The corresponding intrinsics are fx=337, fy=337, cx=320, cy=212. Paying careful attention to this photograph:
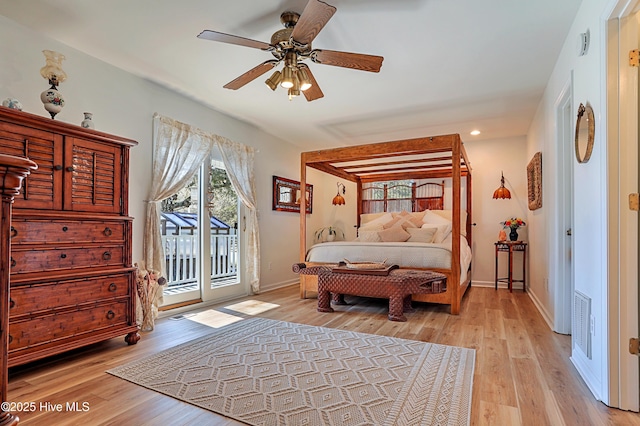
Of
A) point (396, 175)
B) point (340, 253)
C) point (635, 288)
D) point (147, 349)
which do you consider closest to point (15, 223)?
point (147, 349)

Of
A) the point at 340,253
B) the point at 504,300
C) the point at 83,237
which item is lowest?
the point at 504,300

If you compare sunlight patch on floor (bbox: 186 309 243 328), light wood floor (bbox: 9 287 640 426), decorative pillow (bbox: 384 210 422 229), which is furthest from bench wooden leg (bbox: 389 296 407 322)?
decorative pillow (bbox: 384 210 422 229)

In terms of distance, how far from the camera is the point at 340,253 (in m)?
4.55

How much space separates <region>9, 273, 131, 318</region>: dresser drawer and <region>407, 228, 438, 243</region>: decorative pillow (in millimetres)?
3830

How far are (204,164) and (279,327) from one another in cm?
235

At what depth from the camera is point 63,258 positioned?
8.00 ft

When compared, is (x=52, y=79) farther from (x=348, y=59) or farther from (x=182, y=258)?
(x=182, y=258)

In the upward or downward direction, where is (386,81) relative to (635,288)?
upward

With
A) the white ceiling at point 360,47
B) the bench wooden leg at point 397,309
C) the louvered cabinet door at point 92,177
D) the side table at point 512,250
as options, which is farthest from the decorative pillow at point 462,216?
the louvered cabinet door at point 92,177

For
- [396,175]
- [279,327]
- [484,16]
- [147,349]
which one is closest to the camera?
[484,16]

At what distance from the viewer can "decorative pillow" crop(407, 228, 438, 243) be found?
507 cm


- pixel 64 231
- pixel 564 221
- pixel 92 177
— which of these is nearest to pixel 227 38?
pixel 92 177

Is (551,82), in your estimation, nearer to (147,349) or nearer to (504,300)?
(504,300)

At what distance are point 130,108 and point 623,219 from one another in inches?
162
